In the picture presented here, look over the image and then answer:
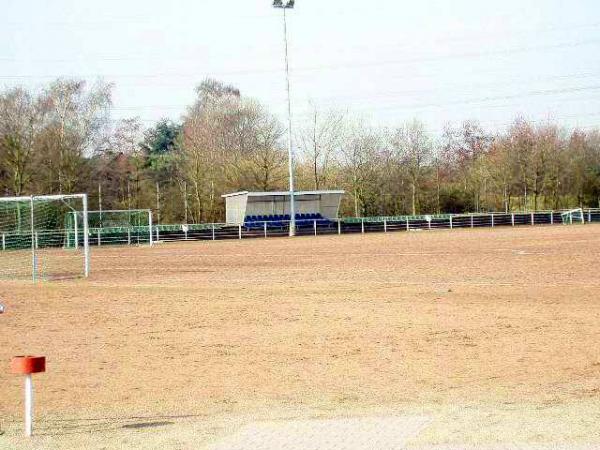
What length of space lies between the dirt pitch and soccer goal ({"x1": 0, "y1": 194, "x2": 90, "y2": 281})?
4.00 m

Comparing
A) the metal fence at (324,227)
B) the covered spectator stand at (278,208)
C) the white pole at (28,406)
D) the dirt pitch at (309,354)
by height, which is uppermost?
the covered spectator stand at (278,208)

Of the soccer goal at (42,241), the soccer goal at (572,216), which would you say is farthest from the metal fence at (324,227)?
the soccer goal at (42,241)

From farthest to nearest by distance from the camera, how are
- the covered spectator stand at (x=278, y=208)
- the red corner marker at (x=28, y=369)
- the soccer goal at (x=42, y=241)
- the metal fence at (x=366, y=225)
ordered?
the covered spectator stand at (x=278, y=208), the metal fence at (x=366, y=225), the soccer goal at (x=42, y=241), the red corner marker at (x=28, y=369)

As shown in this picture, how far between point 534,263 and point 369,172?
4870 cm

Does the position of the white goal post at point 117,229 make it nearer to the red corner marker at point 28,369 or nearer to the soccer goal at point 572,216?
the soccer goal at point 572,216

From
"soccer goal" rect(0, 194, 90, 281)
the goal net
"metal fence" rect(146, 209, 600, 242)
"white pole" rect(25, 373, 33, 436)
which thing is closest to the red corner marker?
"white pole" rect(25, 373, 33, 436)

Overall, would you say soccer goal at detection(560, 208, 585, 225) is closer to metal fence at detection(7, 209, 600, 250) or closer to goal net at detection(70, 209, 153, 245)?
metal fence at detection(7, 209, 600, 250)

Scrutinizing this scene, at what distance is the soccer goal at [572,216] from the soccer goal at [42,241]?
118ft

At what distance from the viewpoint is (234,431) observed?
7.73m

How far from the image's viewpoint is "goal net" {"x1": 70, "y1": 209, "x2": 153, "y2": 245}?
2021 inches

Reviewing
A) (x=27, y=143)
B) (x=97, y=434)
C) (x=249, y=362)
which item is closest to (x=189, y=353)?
(x=249, y=362)

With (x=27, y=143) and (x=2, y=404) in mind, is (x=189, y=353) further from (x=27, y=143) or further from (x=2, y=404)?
(x=27, y=143)

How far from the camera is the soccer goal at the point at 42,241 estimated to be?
2831cm

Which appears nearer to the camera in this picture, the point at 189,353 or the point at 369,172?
the point at 189,353
